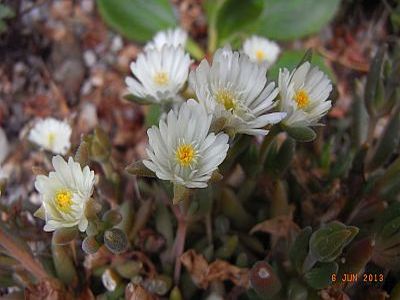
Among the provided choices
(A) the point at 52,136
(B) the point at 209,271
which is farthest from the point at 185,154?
(A) the point at 52,136

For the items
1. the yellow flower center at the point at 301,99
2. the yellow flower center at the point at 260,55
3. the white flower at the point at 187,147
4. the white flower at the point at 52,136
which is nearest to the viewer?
the white flower at the point at 187,147

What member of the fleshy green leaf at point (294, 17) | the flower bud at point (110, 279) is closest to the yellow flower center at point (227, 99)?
the flower bud at point (110, 279)

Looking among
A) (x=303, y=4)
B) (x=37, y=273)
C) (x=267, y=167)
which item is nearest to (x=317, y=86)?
(x=267, y=167)

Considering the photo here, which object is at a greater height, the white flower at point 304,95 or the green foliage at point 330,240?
the white flower at point 304,95

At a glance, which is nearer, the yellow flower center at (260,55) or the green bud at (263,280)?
the green bud at (263,280)

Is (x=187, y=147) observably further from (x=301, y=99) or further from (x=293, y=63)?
(x=293, y=63)

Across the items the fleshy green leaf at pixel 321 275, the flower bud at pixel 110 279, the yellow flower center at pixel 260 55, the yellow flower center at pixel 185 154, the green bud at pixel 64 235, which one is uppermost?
the yellow flower center at pixel 185 154

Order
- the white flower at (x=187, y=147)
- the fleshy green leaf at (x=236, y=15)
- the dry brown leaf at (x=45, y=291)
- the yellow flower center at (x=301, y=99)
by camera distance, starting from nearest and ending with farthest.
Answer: the white flower at (x=187, y=147) → the yellow flower center at (x=301, y=99) → the dry brown leaf at (x=45, y=291) → the fleshy green leaf at (x=236, y=15)

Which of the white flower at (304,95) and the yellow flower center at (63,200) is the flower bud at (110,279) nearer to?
the yellow flower center at (63,200)
